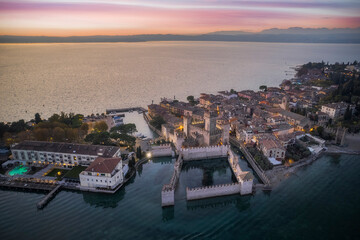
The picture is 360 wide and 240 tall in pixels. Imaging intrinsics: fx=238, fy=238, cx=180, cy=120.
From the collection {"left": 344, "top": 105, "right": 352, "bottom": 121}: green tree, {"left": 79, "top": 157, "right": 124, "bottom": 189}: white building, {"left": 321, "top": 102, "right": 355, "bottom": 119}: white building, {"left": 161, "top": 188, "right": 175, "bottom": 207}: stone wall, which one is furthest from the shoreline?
{"left": 79, "top": 157, "right": 124, "bottom": 189}: white building

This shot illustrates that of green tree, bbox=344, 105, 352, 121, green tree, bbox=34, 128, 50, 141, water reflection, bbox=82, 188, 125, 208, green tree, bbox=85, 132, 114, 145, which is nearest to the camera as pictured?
water reflection, bbox=82, 188, 125, 208

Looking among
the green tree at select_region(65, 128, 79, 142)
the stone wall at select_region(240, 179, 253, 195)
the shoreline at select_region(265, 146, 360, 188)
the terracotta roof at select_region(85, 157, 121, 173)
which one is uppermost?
the terracotta roof at select_region(85, 157, 121, 173)

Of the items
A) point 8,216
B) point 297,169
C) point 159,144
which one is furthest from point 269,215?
point 8,216

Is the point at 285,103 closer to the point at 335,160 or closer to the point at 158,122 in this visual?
the point at 335,160

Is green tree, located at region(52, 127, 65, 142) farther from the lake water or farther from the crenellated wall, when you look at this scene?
the crenellated wall

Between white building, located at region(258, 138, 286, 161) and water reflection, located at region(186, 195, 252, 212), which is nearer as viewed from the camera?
water reflection, located at region(186, 195, 252, 212)

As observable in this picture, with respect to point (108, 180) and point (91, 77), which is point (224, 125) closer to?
point (108, 180)

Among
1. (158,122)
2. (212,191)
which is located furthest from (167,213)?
(158,122)

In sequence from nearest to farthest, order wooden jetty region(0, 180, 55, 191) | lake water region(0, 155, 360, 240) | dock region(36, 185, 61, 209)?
1. lake water region(0, 155, 360, 240)
2. dock region(36, 185, 61, 209)
3. wooden jetty region(0, 180, 55, 191)
